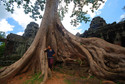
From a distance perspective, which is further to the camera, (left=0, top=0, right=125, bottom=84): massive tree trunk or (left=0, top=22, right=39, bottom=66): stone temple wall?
(left=0, top=22, right=39, bottom=66): stone temple wall

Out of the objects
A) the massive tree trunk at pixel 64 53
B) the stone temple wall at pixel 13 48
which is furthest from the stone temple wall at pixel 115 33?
the stone temple wall at pixel 13 48

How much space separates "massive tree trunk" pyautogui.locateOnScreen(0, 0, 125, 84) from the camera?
2.46m

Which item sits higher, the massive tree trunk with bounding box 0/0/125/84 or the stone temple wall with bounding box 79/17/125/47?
the stone temple wall with bounding box 79/17/125/47

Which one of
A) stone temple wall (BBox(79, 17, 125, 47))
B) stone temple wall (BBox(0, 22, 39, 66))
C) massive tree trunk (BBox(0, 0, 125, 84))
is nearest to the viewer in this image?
massive tree trunk (BBox(0, 0, 125, 84))

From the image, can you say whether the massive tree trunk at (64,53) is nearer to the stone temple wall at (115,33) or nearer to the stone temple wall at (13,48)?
the stone temple wall at (115,33)

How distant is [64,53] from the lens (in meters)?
3.97

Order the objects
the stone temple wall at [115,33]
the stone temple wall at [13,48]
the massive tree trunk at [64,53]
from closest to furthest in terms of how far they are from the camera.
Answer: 1. the massive tree trunk at [64,53]
2. the stone temple wall at [115,33]
3. the stone temple wall at [13,48]

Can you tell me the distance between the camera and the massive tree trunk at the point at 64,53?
246 centimetres

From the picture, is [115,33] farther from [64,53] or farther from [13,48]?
[13,48]

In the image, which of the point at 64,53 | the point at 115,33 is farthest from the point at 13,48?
the point at 115,33

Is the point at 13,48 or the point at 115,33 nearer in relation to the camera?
the point at 115,33

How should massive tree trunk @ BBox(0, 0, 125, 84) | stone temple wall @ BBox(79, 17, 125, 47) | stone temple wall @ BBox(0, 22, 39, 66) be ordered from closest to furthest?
massive tree trunk @ BBox(0, 0, 125, 84)
stone temple wall @ BBox(79, 17, 125, 47)
stone temple wall @ BBox(0, 22, 39, 66)

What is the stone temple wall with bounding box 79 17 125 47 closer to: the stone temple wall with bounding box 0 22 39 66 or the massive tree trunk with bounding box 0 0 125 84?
the massive tree trunk with bounding box 0 0 125 84

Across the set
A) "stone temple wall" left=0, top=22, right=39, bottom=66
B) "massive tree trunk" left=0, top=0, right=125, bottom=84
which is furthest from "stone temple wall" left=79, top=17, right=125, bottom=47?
"stone temple wall" left=0, top=22, right=39, bottom=66
